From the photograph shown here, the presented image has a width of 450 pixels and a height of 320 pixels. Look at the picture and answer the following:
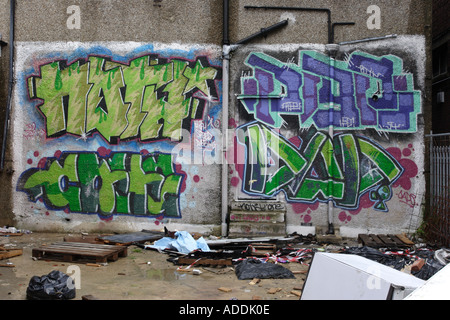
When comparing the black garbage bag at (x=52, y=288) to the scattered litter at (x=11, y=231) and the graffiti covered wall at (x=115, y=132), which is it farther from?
the scattered litter at (x=11, y=231)

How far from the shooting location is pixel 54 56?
10078mm

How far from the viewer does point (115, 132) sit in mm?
9898

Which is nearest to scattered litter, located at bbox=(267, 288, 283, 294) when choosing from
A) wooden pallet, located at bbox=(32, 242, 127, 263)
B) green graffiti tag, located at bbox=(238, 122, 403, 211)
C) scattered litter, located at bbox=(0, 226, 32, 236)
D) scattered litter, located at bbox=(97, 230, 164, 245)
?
wooden pallet, located at bbox=(32, 242, 127, 263)

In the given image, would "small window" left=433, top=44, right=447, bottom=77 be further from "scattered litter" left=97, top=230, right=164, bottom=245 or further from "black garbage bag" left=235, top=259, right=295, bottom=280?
"scattered litter" left=97, top=230, right=164, bottom=245

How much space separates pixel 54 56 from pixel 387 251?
26.6 ft

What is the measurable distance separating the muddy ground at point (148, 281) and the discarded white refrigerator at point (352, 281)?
4.48 ft

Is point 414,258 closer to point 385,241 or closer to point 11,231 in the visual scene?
point 385,241

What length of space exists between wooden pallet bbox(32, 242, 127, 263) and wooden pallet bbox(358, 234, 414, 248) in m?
4.33

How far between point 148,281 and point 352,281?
128 inches

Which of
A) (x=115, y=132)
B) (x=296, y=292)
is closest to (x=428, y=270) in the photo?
(x=296, y=292)

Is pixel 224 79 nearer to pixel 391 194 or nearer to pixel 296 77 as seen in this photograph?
pixel 296 77

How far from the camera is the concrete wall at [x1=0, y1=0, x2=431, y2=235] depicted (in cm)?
920

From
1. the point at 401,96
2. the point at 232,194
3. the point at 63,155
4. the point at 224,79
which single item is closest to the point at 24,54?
the point at 63,155

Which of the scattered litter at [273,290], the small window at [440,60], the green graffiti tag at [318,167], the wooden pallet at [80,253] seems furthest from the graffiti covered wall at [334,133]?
the small window at [440,60]
